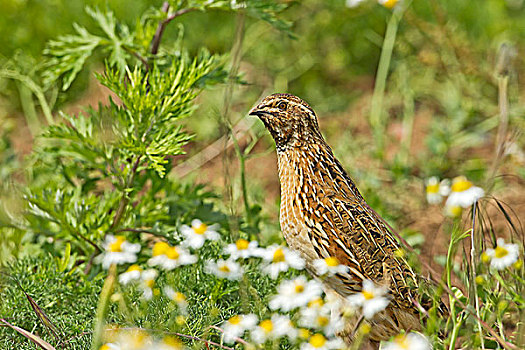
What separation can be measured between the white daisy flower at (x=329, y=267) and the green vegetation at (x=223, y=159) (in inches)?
6.5

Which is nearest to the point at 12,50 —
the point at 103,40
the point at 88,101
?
the point at 88,101

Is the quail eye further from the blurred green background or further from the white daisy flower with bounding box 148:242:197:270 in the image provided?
the blurred green background

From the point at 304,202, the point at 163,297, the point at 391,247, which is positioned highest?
the point at 304,202

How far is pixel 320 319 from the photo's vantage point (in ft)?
7.50

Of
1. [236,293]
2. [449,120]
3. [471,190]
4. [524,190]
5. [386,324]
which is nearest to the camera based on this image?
[471,190]

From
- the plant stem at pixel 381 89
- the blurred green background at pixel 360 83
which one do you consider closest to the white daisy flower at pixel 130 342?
the blurred green background at pixel 360 83

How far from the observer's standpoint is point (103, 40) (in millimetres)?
3150

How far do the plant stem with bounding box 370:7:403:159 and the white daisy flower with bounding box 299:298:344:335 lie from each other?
6.84 feet

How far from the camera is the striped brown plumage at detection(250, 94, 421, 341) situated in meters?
2.44

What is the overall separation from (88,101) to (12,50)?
2.11 feet

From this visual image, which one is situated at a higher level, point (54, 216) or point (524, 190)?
point (54, 216)

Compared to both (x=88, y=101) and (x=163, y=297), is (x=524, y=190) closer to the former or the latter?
(x=163, y=297)

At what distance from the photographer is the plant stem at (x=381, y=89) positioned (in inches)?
175

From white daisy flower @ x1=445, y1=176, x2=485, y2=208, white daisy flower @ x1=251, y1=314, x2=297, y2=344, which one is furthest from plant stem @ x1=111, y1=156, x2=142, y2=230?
white daisy flower @ x1=445, y1=176, x2=485, y2=208
